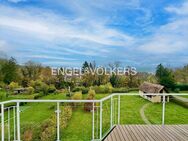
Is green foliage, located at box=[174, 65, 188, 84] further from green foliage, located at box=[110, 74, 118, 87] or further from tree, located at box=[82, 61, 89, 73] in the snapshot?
tree, located at box=[82, 61, 89, 73]

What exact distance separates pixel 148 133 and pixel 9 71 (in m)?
39.6

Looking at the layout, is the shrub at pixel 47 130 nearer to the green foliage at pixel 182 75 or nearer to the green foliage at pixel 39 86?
the green foliage at pixel 182 75

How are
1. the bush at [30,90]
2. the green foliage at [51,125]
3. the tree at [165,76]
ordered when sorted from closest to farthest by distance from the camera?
1. the green foliage at [51,125]
2. the tree at [165,76]
3. the bush at [30,90]

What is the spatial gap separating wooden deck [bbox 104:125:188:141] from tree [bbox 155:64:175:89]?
29342 millimetres

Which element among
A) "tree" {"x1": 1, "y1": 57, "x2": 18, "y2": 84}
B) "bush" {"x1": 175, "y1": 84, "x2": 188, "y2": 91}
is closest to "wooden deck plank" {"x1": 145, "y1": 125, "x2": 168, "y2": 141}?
"bush" {"x1": 175, "y1": 84, "x2": 188, "y2": 91}

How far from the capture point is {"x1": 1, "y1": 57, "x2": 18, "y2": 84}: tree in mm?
40737

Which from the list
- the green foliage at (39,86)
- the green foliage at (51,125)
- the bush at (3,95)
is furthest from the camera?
the green foliage at (39,86)

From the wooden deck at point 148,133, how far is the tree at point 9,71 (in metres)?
38.0

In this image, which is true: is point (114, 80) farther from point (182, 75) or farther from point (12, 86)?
point (12, 86)

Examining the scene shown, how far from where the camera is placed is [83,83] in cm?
3931

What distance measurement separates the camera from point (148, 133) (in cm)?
508

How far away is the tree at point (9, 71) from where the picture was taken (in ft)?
134

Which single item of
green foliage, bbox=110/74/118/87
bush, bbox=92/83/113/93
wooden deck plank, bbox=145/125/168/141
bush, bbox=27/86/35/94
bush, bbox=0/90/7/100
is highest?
wooden deck plank, bbox=145/125/168/141

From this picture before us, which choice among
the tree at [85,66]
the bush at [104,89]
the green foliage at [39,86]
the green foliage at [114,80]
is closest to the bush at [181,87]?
the green foliage at [114,80]
